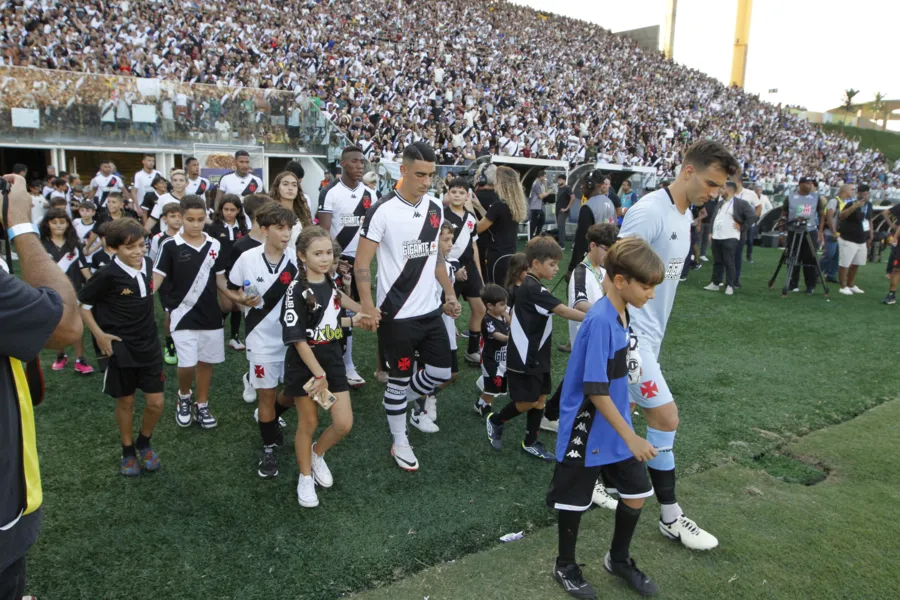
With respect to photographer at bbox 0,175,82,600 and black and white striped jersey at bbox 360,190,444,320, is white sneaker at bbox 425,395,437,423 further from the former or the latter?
photographer at bbox 0,175,82,600

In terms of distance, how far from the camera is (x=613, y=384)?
2.68 m

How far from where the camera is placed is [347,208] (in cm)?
561

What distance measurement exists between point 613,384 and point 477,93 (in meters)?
24.4

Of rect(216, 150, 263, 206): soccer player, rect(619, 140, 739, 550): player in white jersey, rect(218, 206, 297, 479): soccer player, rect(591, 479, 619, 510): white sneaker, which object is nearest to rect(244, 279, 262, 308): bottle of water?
rect(218, 206, 297, 479): soccer player

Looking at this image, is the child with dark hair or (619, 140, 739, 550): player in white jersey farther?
the child with dark hair

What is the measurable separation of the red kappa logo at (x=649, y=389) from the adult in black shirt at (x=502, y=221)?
352cm

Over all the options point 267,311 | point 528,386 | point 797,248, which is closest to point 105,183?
point 267,311

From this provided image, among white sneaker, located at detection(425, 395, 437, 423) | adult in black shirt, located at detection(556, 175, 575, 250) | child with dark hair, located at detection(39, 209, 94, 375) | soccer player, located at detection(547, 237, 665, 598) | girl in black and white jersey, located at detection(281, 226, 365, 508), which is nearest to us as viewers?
soccer player, located at detection(547, 237, 665, 598)

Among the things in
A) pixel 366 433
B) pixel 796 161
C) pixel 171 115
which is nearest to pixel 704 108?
pixel 796 161

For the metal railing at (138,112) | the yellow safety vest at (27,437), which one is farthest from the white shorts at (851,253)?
the metal railing at (138,112)

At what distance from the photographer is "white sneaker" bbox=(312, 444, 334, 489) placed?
3707 millimetres

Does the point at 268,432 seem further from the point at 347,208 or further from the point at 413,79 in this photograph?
the point at 413,79

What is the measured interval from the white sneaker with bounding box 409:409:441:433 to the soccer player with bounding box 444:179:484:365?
1581 millimetres

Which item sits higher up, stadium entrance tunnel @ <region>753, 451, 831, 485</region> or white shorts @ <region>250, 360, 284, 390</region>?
white shorts @ <region>250, 360, 284, 390</region>
